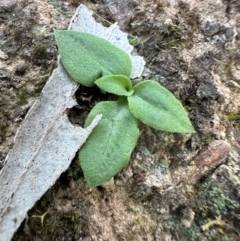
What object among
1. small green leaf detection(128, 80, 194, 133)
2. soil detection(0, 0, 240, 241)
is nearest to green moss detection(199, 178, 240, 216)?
soil detection(0, 0, 240, 241)

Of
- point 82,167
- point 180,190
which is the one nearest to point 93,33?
point 82,167

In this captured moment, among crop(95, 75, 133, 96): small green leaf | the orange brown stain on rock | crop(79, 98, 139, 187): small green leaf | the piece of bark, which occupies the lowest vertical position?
the piece of bark

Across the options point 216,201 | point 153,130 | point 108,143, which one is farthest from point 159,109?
point 216,201

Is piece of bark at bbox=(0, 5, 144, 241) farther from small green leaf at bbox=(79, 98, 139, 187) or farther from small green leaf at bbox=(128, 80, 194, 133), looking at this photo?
small green leaf at bbox=(128, 80, 194, 133)

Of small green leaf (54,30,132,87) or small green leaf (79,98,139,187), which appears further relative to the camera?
small green leaf (54,30,132,87)

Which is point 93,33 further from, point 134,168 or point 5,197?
point 5,197
